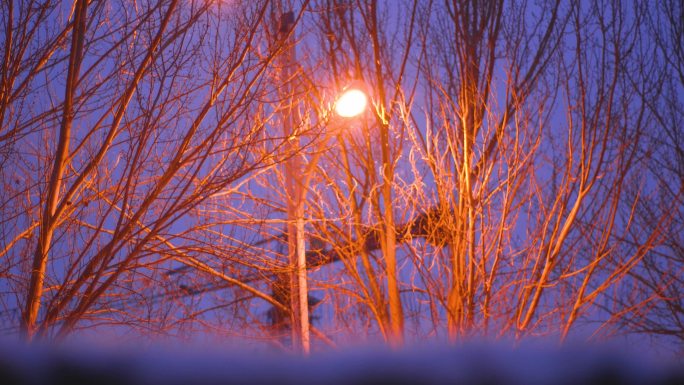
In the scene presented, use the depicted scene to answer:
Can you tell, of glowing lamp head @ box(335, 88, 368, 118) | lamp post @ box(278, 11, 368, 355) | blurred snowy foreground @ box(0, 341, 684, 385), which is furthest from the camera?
glowing lamp head @ box(335, 88, 368, 118)

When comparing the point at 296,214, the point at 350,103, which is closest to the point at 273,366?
the point at 350,103

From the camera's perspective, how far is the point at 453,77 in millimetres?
6801

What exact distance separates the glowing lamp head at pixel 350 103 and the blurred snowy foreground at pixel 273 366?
4276mm

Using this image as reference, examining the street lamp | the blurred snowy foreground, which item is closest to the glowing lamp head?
the street lamp

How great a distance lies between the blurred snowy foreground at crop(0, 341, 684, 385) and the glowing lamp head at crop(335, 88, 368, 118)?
4276mm

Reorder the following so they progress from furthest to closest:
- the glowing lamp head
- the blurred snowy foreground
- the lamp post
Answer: the glowing lamp head
the lamp post
the blurred snowy foreground

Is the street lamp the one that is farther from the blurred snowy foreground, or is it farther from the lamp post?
the blurred snowy foreground

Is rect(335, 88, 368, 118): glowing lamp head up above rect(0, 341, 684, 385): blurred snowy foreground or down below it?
above

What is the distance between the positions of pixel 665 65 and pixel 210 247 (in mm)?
6071

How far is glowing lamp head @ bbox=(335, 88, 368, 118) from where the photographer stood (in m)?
5.32

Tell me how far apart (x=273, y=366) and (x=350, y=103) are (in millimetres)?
4427

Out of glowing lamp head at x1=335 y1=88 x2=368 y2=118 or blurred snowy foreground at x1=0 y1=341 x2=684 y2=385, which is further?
glowing lamp head at x1=335 y1=88 x2=368 y2=118

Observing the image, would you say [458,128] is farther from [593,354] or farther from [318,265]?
[593,354]


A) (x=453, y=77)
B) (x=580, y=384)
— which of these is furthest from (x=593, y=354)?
(x=453, y=77)
